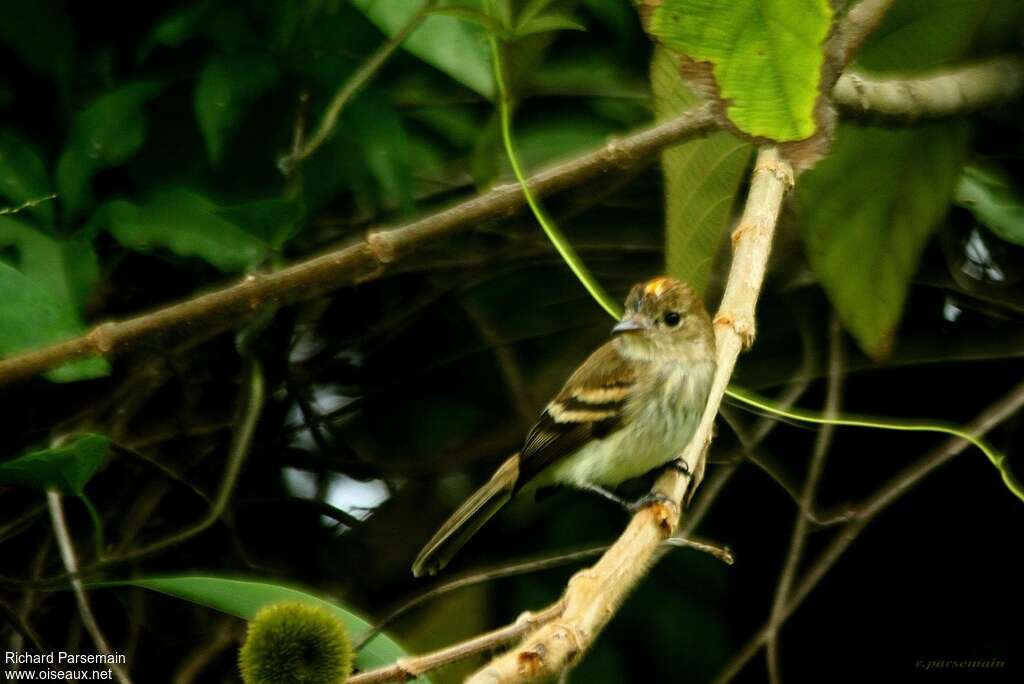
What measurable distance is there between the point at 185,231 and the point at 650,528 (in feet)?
2.67

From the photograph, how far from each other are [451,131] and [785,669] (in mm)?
1241

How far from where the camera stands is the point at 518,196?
5.60ft

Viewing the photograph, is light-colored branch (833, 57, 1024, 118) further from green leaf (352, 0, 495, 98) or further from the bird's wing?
the bird's wing

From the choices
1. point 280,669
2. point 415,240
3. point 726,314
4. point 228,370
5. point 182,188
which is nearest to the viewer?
point 280,669

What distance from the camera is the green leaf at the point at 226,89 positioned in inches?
73.4

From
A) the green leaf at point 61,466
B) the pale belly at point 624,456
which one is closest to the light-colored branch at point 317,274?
the green leaf at point 61,466

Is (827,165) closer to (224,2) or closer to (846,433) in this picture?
(846,433)

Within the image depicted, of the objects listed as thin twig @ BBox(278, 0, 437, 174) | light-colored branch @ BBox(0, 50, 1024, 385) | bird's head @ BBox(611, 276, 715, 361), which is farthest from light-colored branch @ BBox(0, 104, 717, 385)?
bird's head @ BBox(611, 276, 715, 361)

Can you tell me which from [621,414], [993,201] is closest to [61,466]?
[621,414]

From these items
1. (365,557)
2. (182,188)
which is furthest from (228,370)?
(182,188)

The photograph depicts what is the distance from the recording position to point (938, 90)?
193cm

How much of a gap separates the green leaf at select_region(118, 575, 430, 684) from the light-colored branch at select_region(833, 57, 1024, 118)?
0.93 m

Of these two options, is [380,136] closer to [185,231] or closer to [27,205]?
[185,231]

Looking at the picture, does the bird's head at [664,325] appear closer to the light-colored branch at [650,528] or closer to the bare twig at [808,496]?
the bare twig at [808,496]
